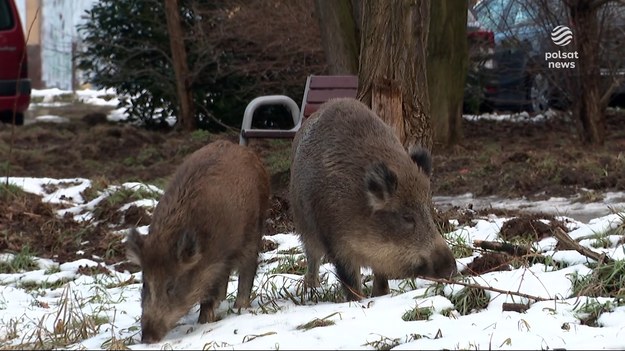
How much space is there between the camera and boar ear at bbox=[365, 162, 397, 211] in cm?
624

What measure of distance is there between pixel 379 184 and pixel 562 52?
29.1 ft

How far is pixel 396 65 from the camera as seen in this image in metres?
8.29

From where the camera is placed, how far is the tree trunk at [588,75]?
13.8m

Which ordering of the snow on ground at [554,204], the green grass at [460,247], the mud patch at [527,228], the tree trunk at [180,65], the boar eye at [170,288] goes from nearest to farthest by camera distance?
the boar eye at [170,288] < the green grass at [460,247] < the mud patch at [527,228] < the snow on ground at [554,204] < the tree trunk at [180,65]

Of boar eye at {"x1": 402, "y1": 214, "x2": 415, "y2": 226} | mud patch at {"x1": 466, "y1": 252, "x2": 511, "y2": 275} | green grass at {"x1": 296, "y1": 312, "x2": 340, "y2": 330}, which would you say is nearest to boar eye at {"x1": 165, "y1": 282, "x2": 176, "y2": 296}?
green grass at {"x1": 296, "y1": 312, "x2": 340, "y2": 330}

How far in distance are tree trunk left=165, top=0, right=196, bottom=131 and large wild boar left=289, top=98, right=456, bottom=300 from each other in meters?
11.4

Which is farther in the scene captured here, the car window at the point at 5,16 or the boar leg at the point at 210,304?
the car window at the point at 5,16

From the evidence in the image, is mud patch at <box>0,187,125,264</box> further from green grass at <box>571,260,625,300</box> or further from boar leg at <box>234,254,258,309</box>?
green grass at <box>571,260,625,300</box>

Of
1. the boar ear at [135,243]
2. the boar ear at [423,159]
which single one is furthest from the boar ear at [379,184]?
the boar ear at [135,243]

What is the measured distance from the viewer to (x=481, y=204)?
10.3 meters

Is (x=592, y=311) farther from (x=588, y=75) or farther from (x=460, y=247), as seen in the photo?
(x=588, y=75)

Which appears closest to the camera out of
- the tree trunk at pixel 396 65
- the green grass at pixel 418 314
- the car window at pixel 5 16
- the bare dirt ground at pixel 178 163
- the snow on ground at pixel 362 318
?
the snow on ground at pixel 362 318

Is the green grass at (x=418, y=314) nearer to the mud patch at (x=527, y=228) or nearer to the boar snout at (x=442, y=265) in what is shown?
the boar snout at (x=442, y=265)

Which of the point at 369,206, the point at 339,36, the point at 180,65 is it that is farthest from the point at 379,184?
the point at 180,65
